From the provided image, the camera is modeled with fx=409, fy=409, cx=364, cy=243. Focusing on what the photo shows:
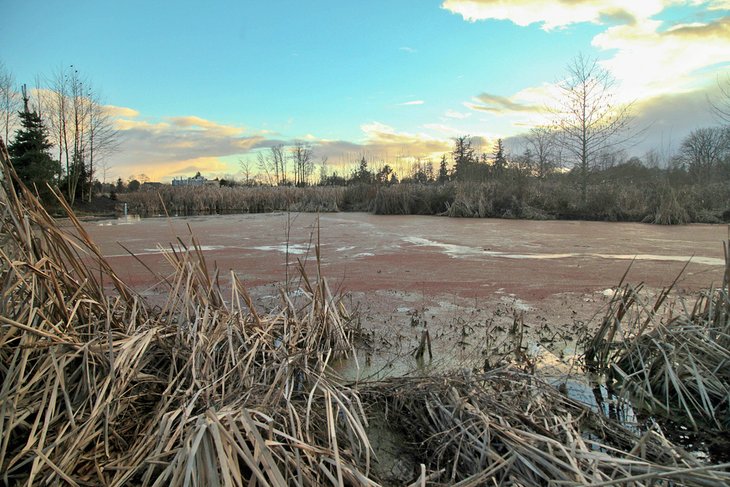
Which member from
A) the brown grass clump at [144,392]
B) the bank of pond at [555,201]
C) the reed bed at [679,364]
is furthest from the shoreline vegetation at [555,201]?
the reed bed at [679,364]

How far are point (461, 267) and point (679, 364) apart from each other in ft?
8.82

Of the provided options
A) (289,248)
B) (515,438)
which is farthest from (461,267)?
(515,438)

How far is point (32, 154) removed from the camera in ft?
49.4

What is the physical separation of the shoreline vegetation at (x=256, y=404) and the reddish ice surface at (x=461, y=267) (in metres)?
0.56

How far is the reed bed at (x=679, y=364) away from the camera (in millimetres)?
1663

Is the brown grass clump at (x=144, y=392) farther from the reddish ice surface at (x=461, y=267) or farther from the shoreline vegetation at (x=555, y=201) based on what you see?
the shoreline vegetation at (x=555, y=201)

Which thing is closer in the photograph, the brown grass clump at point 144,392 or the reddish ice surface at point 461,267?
the brown grass clump at point 144,392

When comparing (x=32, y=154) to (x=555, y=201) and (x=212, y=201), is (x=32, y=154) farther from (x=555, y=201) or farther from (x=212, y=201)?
(x=555, y=201)

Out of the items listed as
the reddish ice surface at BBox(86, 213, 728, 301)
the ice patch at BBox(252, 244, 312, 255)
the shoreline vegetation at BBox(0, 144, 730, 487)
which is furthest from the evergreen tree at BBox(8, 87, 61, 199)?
the shoreline vegetation at BBox(0, 144, 730, 487)

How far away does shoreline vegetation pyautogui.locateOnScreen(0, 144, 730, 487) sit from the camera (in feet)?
3.61

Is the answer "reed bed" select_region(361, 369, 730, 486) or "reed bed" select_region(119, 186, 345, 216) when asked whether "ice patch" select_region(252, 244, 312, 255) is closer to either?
"reed bed" select_region(361, 369, 730, 486)

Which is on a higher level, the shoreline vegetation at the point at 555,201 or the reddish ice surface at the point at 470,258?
the shoreline vegetation at the point at 555,201

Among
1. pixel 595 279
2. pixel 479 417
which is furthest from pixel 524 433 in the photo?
pixel 595 279

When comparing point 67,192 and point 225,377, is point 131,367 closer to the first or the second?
point 225,377
